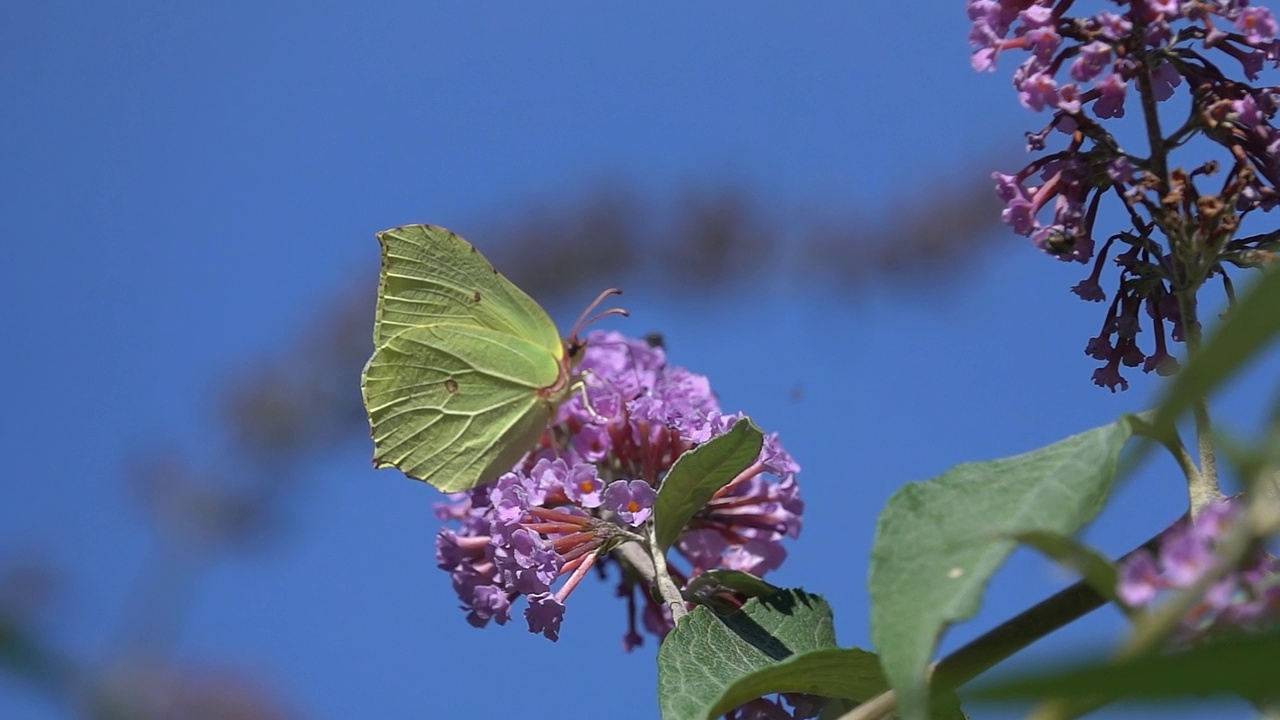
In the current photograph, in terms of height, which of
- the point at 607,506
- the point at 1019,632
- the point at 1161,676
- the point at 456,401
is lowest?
the point at 1161,676

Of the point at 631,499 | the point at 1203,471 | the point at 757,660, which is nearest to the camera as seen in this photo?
the point at 1203,471

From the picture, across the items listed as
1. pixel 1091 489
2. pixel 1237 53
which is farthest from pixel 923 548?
pixel 1237 53

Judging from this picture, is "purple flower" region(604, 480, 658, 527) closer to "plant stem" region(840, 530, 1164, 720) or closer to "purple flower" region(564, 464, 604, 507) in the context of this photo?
"purple flower" region(564, 464, 604, 507)

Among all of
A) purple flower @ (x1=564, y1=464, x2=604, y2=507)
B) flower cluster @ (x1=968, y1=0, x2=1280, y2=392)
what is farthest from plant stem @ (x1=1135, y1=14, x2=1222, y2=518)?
purple flower @ (x1=564, y1=464, x2=604, y2=507)

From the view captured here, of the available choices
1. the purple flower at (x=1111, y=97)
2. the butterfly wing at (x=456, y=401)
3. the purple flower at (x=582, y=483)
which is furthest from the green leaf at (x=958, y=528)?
the butterfly wing at (x=456, y=401)

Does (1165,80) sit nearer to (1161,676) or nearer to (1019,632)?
(1019,632)

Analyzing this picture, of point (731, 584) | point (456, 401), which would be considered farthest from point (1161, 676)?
point (456, 401)

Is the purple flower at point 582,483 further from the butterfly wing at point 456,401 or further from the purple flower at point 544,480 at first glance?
the butterfly wing at point 456,401
